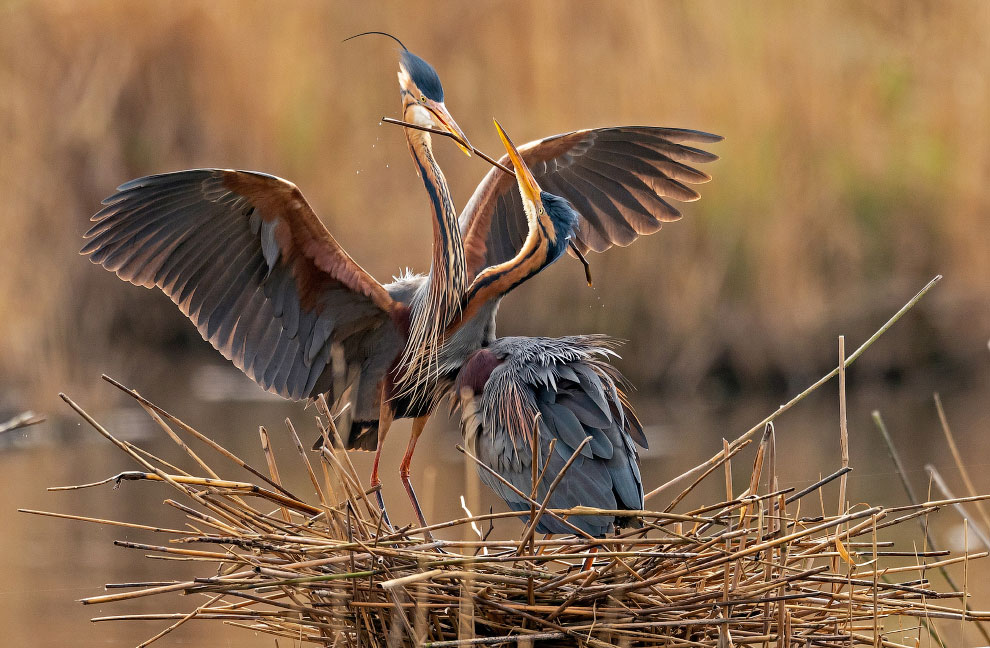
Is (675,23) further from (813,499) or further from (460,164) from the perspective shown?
(813,499)

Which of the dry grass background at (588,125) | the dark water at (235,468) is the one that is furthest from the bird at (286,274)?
the dry grass background at (588,125)

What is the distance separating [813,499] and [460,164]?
4.24 meters

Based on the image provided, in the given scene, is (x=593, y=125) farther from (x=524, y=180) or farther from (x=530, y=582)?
(x=530, y=582)

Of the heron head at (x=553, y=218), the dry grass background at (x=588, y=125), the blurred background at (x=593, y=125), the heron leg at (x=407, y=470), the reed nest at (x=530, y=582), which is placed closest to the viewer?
the reed nest at (x=530, y=582)

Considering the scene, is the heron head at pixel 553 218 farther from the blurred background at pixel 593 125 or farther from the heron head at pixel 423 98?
the blurred background at pixel 593 125

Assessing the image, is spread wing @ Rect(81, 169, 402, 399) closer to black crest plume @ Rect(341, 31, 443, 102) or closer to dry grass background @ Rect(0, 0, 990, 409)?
black crest plume @ Rect(341, 31, 443, 102)

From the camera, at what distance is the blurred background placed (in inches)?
352

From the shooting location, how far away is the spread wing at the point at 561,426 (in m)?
3.60

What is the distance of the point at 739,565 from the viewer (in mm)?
3162

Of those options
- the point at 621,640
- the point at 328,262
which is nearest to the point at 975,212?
the point at 328,262

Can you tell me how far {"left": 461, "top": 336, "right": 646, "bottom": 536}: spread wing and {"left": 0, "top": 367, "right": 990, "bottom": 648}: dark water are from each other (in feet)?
4.87

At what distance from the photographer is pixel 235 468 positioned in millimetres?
7273

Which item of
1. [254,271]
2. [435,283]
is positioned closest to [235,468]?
[254,271]

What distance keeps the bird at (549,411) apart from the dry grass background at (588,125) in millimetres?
5279
